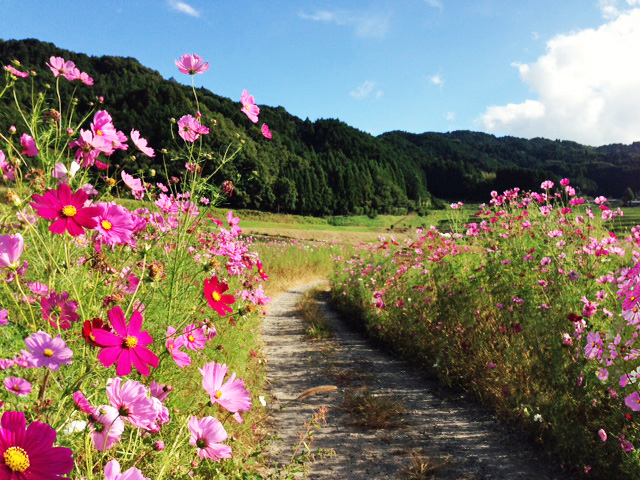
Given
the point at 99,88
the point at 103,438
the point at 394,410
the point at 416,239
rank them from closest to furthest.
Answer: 1. the point at 103,438
2. the point at 394,410
3. the point at 416,239
4. the point at 99,88

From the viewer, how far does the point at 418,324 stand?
4.91m

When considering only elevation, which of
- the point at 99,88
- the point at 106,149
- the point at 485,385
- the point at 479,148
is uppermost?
the point at 479,148

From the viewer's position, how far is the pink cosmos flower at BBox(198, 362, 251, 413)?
1040 mm

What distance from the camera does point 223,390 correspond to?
108cm

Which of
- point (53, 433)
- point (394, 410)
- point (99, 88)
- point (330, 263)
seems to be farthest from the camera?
point (99, 88)

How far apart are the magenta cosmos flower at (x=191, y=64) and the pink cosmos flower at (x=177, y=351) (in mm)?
1073

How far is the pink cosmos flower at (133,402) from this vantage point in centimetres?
90

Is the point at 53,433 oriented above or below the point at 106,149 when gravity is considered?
below

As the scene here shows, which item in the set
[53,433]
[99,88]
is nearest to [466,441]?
[53,433]

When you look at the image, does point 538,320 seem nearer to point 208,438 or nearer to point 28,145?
point 208,438

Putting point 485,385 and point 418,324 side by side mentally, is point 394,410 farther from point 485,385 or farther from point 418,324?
point 418,324

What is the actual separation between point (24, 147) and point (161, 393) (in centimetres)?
109

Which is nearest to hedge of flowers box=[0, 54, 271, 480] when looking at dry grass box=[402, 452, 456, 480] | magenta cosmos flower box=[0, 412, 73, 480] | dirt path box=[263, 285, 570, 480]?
magenta cosmos flower box=[0, 412, 73, 480]

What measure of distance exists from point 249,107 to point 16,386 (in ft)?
4.39
